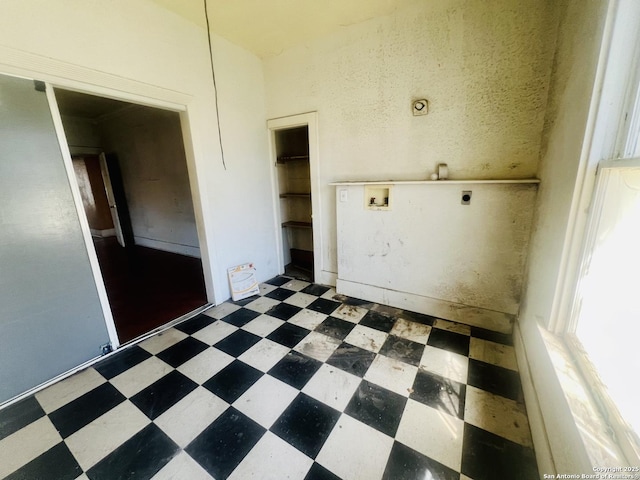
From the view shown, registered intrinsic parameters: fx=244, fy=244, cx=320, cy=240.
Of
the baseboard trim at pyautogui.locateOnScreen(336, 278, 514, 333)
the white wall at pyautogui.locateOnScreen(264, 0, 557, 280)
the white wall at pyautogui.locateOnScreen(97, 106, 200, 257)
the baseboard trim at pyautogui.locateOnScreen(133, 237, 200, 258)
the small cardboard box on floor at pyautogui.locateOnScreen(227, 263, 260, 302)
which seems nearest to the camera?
→ the white wall at pyautogui.locateOnScreen(264, 0, 557, 280)

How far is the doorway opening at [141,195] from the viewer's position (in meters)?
3.19

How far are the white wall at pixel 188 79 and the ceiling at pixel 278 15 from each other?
0.49ft

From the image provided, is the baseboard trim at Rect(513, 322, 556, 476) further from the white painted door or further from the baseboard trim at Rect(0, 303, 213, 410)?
the white painted door

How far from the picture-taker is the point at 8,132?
1.46 m

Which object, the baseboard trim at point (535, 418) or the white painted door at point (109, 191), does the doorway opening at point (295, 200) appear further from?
the white painted door at point (109, 191)

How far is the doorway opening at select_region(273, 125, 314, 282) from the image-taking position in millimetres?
3607

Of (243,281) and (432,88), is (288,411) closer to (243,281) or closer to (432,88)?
(243,281)

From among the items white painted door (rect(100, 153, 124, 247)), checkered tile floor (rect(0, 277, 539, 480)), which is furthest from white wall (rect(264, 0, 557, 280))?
white painted door (rect(100, 153, 124, 247))

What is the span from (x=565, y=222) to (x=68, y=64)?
10.1ft

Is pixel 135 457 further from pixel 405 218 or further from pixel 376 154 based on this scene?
pixel 376 154

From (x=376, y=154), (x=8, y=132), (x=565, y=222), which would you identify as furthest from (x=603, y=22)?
(x=8, y=132)

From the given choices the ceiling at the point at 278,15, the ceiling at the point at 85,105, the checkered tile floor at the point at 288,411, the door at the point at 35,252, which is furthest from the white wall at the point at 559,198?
the ceiling at the point at 85,105

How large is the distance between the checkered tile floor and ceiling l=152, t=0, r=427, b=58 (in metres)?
2.78

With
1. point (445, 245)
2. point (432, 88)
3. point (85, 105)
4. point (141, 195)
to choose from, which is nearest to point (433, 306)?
point (445, 245)
